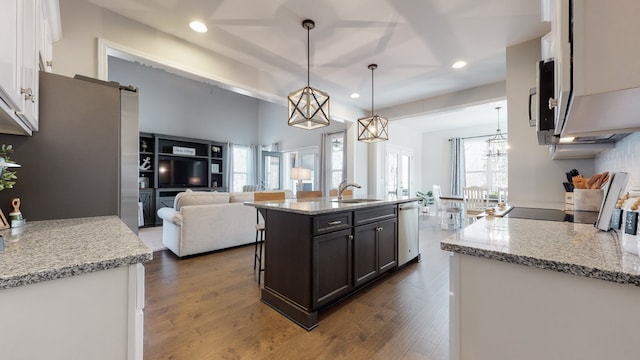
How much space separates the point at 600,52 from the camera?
2.15ft

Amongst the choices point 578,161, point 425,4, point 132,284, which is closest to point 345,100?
point 425,4

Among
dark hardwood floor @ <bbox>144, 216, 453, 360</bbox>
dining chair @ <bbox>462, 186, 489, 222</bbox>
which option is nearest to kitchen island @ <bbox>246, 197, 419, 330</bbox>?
dark hardwood floor @ <bbox>144, 216, 453, 360</bbox>

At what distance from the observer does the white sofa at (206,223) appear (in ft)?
11.7

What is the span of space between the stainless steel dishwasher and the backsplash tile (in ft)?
5.77

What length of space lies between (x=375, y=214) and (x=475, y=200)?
11.3ft

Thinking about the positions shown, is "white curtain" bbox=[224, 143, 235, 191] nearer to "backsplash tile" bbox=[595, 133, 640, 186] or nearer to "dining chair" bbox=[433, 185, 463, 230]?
"dining chair" bbox=[433, 185, 463, 230]

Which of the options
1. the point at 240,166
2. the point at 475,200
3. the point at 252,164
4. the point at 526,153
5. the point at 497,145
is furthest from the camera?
the point at 252,164

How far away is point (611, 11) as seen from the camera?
2.10 feet

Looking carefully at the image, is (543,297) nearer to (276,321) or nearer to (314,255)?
(314,255)

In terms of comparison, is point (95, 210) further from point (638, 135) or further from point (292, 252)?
point (638, 135)

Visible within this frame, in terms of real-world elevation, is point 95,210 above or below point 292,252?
above

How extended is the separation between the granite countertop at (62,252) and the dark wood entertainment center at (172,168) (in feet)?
19.5

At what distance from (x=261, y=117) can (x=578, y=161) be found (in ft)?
26.9

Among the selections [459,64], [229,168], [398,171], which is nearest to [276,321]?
[459,64]
